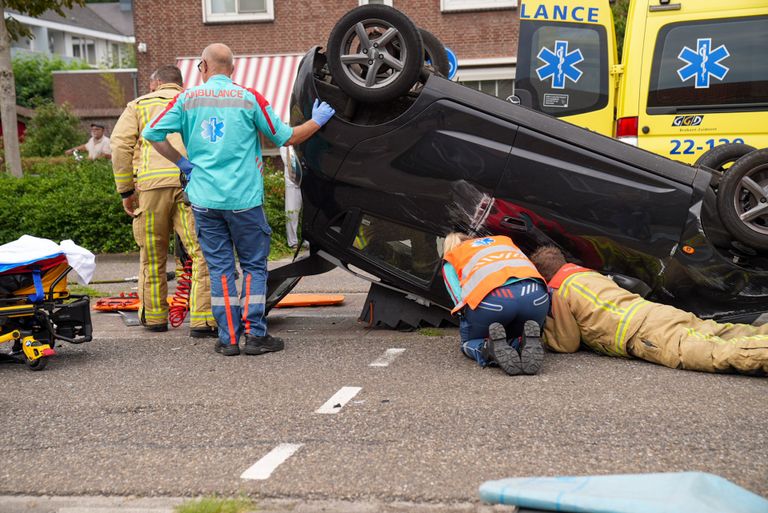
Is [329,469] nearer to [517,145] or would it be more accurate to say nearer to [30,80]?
[517,145]

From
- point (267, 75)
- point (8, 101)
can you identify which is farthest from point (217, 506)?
point (267, 75)

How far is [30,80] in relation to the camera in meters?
47.8

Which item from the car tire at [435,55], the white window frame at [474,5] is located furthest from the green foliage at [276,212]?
the white window frame at [474,5]

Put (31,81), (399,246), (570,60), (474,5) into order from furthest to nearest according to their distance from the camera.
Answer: (31,81), (474,5), (570,60), (399,246)

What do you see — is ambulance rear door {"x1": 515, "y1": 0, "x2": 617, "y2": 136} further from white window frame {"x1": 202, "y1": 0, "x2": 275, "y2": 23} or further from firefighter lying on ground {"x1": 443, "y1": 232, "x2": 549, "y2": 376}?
white window frame {"x1": 202, "y1": 0, "x2": 275, "y2": 23}

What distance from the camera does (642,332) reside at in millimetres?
4719

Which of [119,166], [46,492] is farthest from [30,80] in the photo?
[46,492]

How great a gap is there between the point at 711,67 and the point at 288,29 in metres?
15.0

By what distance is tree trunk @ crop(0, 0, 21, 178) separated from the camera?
12289mm

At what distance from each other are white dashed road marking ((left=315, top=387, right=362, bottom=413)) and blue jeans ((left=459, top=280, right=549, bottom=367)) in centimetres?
80

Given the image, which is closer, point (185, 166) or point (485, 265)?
point (485, 265)

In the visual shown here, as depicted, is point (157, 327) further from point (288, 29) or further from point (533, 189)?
point (288, 29)

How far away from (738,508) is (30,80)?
5110cm

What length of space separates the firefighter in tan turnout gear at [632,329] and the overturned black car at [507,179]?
270 mm
